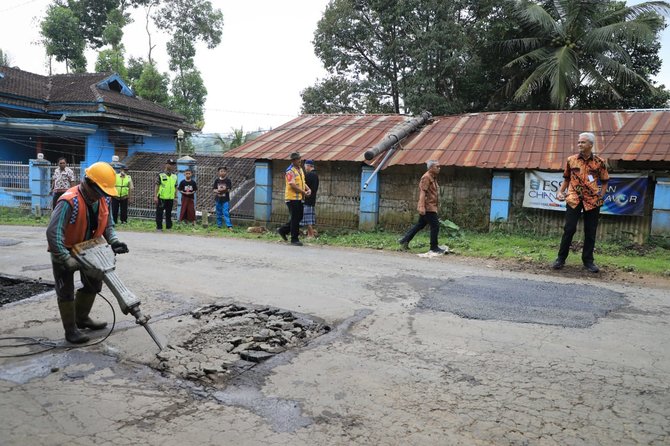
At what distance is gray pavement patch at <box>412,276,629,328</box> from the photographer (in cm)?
515

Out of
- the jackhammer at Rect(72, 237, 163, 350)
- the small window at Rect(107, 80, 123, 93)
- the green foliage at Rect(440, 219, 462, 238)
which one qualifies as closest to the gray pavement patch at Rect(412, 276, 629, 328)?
the jackhammer at Rect(72, 237, 163, 350)

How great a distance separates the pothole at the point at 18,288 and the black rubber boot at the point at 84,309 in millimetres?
1634

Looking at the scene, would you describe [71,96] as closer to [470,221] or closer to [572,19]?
[470,221]

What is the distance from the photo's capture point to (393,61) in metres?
23.8

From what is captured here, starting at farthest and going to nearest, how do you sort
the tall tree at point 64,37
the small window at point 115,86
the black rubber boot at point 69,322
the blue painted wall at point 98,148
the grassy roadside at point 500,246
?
the tall tree at point 64,37 → the small window at point 115,86 → the blue painted wall at point 98,148 → the grassy roadside at point 500,246 → the black rubber boot at point 69,322

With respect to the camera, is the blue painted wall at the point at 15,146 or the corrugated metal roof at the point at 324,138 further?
the blue painted wall at the point at 15,146

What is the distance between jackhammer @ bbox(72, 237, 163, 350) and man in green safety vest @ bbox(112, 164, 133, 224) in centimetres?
980

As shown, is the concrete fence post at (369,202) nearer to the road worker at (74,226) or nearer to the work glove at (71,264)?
the road worker at (74,226)

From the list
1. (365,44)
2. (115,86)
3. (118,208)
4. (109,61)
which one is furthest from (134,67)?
(118,208)

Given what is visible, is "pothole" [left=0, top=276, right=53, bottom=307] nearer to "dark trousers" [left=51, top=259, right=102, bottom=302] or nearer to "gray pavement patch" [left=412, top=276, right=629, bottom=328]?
"dark trousers" [left=51, top=259, right=102, bottom=302]

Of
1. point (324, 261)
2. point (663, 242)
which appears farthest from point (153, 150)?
point (663, 242)

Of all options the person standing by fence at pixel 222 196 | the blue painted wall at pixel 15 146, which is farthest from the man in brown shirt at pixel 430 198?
the blue painted wall at pixel 15 146

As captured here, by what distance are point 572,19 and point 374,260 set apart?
1765 cm

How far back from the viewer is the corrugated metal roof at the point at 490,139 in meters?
11.8
